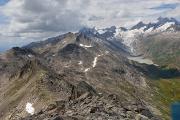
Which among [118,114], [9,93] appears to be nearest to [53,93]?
[9,93]

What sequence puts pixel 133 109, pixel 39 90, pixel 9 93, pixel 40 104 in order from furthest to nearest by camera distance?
1. pixel 9 93
2. pixel 39 90
3. pixel 40 104
4. pixel 133 109

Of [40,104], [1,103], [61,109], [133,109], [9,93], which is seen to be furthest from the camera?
[9,93]

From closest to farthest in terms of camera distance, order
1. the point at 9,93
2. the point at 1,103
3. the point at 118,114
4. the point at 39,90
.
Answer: the point at 118,114 → the point at 39,90 → the point at 1,103 → the point at 9,93

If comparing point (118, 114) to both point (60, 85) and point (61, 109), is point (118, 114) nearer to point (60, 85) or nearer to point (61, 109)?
point (61, 109)

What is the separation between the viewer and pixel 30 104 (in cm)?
14238

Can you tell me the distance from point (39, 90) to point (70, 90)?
39.1 ft

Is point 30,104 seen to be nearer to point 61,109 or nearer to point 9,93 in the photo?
point 9,93

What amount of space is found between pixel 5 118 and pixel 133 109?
86.7 m

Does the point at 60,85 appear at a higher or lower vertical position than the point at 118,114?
lower

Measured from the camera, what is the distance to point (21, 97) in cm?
16162

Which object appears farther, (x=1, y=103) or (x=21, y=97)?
(x=1, y=103)

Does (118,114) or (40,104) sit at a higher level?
(118,114)

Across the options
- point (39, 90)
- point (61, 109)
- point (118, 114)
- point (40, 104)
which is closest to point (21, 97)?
point (39, 90)

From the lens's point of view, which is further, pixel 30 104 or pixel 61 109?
pixel 30 104
